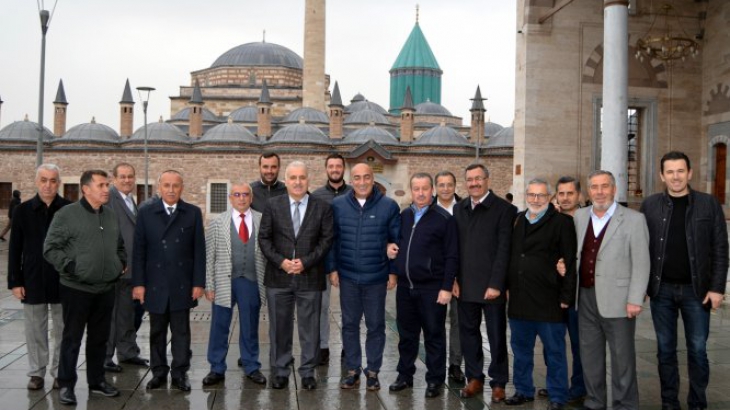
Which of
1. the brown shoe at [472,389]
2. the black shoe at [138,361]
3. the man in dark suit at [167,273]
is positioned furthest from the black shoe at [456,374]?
the black shoe at [138,361]

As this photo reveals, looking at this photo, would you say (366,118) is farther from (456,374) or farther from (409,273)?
(409,273)

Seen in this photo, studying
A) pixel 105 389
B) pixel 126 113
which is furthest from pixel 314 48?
pixel 105 389

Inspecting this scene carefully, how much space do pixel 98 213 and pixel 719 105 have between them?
13.7 m

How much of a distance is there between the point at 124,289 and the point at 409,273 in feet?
8.66

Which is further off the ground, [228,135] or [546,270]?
[228,135]

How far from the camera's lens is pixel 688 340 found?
15.6 ft

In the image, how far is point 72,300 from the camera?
475 centimetres

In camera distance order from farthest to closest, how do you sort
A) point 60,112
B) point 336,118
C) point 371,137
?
point 60,112 → point 336,118 → point 371,137

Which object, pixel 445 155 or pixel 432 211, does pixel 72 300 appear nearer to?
pixel 432 211

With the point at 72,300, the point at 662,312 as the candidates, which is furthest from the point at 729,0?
the point at 72,300

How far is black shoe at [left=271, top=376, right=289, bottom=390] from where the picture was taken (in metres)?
5.11

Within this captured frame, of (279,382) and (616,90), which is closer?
(279,382)

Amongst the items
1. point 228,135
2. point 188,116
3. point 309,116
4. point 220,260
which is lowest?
point 220,260

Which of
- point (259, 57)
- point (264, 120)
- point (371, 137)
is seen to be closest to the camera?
point (371, 137)
